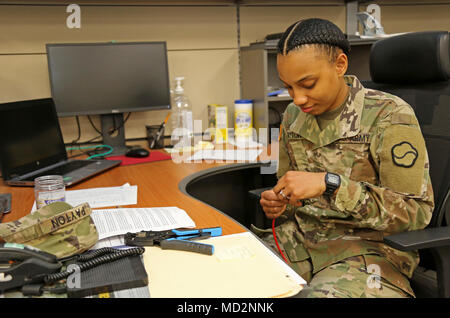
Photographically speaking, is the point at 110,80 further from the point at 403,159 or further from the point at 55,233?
the point at 403,159

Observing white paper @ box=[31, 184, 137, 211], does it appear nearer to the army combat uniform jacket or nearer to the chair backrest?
the army combat uniform jacket

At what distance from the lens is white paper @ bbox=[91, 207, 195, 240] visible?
39.5 inches

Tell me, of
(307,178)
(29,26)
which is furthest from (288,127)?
(29,26)


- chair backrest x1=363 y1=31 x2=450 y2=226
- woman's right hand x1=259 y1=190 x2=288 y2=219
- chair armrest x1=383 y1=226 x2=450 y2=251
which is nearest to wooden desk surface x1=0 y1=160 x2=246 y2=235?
woman's right hand x1=259 y1=190 x2=288 y2=219

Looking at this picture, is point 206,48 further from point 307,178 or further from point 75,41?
point 307,178

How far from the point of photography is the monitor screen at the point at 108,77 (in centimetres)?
188

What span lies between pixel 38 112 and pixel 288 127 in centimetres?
101

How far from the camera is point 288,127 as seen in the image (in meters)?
1.32

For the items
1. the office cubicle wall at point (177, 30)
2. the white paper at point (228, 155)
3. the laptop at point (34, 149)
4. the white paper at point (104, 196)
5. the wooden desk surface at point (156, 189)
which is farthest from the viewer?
the office cubicle wall at point (177, 30)

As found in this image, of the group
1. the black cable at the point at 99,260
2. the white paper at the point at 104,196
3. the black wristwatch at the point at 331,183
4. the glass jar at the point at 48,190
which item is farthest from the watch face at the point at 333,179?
the glass jar at the point at 48,190

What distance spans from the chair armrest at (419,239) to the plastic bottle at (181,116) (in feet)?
4.60

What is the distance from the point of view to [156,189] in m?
1.39

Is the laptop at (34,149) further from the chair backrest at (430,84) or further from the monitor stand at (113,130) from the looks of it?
the chair backrest at (430,84)

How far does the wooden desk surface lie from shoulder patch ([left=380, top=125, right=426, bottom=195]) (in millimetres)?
399
